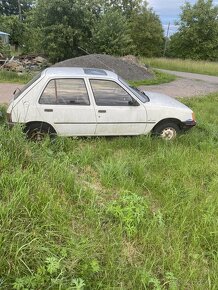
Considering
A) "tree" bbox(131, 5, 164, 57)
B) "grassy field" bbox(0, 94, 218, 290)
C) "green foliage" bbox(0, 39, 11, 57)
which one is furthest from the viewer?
"tree" bbox(131, 5, 164, 57)

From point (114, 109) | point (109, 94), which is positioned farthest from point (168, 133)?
point (109, 94)

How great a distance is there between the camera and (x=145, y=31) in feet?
129

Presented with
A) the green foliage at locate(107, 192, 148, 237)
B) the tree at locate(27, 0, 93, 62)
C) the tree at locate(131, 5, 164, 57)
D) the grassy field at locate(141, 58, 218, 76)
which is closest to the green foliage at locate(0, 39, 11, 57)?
the tree at locate(27, 0, 93, 62)

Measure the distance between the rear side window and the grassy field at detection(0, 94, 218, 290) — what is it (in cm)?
129

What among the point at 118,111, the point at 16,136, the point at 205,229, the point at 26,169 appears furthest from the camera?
the point at 118,111

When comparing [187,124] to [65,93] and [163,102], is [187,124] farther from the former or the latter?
[65,93]

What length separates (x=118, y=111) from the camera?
18.2 ft

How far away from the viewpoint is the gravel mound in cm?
1560

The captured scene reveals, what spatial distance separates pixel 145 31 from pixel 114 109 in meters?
37.5

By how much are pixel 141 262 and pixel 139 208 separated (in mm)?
661

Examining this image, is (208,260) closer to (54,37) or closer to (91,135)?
(91,135)

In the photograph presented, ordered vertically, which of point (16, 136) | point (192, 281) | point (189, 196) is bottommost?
point (192, 281)

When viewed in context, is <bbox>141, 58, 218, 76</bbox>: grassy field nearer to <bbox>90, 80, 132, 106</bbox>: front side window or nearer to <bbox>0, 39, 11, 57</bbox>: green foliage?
<bbox>0, 39, 11, 57</bbox>: green foliage

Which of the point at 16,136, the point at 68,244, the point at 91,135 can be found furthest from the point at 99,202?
the point at 91,135
